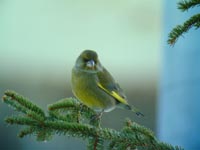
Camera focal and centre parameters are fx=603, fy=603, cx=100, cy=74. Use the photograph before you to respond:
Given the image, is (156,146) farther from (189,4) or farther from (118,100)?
(118,100)

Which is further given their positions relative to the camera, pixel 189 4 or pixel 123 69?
pixel 123 69

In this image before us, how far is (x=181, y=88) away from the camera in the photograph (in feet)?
20.8

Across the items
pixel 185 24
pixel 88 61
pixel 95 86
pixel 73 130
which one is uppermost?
pixel 88 61

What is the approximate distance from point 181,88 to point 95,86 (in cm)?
397

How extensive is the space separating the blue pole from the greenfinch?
3.30 meters

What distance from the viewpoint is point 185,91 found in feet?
20.3

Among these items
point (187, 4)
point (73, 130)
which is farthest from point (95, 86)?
point (187, 4)

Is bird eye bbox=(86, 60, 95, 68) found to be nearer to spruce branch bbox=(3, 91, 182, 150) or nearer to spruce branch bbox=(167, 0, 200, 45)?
spruce branch bbox=(3, 91, 182, 150)

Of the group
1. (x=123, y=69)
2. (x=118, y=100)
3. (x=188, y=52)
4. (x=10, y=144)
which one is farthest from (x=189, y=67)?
(x=123, y=69)

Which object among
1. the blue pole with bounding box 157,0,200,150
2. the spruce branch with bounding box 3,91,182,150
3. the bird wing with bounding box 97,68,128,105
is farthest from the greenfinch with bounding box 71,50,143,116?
the blue pole with bounding box 157,0,200,150

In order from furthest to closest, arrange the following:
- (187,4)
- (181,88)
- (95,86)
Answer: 1. (181,88)
2. (95,86)
3. (187,4)

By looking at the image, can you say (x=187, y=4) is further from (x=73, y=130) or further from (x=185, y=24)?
(x=73, y=130)

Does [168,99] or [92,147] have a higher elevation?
[168,99]

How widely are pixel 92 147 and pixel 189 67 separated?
15.0 ft
